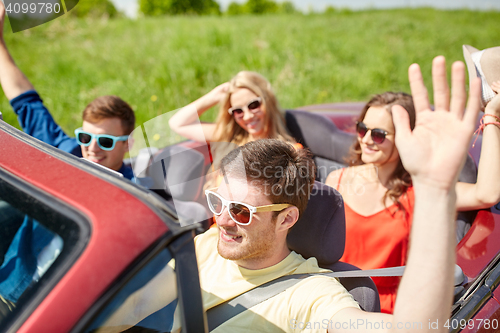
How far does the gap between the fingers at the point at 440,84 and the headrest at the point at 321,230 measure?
0.81 metres

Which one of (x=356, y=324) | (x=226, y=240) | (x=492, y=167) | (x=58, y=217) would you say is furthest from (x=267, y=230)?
(x=492, y=167)

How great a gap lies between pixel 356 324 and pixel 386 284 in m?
0.93

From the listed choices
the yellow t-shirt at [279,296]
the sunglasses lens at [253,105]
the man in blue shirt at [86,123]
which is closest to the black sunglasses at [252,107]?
the sunglasses lens at [253,105]

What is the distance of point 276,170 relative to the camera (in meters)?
1.52

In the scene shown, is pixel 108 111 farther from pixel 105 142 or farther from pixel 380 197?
pixel 380 197

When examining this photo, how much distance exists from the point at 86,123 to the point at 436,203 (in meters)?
2.22

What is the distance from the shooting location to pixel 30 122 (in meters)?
2.60

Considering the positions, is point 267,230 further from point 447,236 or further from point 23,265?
point 23,265

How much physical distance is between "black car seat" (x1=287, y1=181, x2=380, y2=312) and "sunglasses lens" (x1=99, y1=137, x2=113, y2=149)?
4.34ft

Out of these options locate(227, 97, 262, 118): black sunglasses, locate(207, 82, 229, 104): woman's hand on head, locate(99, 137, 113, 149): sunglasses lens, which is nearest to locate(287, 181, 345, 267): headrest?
locate(227, 97, 262, 118): black sunglasses

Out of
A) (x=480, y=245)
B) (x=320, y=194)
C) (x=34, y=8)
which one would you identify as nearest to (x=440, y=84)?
(x=320, y=194)

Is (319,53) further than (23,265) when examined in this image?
Yes

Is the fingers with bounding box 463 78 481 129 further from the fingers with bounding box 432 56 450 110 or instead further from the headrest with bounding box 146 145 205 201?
the headrest with bounding box 146 145 205 201

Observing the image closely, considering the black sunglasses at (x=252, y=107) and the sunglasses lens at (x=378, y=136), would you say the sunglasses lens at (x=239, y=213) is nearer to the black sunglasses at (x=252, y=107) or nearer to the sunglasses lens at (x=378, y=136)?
the sunglasses lens at (x=378, y=136)
